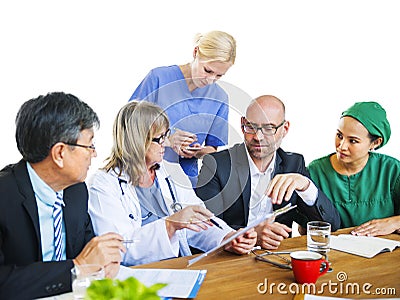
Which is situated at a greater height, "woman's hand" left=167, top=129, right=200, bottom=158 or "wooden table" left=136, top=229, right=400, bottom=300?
"woman's hand" left=167, top=129, right=200, bottom=158

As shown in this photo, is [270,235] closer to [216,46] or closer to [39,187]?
[39,187]

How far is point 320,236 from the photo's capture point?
1.87 metres

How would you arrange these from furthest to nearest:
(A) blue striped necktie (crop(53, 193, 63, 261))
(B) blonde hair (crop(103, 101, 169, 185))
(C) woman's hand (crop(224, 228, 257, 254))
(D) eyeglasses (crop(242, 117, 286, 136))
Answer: (D) eyeglasses (crop(242, 117, 286, 136)) < (B) blonde hair (crop(103, 101, 169, 185)) < (C) woman's hand (crop(224, 228, 257, 254)) < (A) blue striped necktie (crop(53, 193, 63, 261))

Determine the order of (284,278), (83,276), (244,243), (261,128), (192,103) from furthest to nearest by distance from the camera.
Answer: (192,103), (261,128), (244,243), (284,278), (83,276)

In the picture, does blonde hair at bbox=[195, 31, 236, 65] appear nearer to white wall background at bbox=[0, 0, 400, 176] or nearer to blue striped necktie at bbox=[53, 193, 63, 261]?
white wall background at bbox=[0, 0, 400, 176]

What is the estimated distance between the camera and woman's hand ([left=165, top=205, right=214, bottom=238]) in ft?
6.31

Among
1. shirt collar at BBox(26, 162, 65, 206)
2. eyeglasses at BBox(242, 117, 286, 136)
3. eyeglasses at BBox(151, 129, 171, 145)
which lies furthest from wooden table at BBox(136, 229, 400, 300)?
eyeglasses at BBox(242, 117, 286, 136)

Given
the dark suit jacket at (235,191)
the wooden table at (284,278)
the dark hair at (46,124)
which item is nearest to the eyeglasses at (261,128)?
the dark suit jacket at (235,191)

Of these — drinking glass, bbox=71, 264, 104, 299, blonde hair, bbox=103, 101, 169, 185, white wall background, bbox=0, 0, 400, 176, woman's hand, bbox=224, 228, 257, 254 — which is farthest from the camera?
white wall background, bbox=0, 0, 400, 176

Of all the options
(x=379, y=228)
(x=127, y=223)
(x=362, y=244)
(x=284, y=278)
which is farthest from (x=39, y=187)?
(x=379, y=228)

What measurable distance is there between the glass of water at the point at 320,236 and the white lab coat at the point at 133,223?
382 millimetres

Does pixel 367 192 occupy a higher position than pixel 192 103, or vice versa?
pixel 192 103

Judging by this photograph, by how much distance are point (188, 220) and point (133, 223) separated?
249 millimetres

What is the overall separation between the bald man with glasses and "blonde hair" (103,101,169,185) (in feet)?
1.22
